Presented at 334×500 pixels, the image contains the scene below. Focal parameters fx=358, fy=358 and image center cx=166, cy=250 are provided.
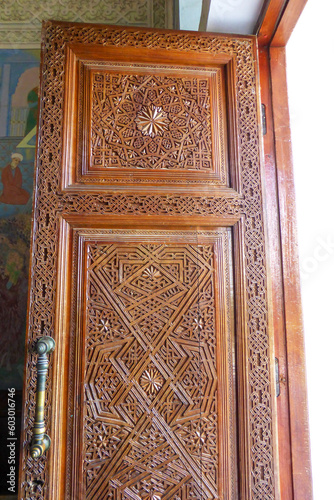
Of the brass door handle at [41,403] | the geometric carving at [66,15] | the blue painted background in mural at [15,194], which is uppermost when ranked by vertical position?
the geometric carving at [66,15]

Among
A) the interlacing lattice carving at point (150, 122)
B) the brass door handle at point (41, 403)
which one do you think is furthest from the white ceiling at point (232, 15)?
the brass door handle at point (41, 403)

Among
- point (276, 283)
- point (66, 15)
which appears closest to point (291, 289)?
point (276, 283)

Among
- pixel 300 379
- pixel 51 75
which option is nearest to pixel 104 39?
pixel 51 75

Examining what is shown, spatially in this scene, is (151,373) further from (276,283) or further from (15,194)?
(15,194)

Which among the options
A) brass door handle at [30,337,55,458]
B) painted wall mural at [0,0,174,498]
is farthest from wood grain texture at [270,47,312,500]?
painted wall mural at [0,0,174,498]

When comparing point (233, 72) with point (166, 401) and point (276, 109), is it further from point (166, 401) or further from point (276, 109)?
point (166, 401)

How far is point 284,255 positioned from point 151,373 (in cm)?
68

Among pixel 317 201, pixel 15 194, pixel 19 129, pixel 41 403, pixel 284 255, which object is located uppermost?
pixel 19 129

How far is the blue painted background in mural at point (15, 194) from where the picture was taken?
6.37 ft

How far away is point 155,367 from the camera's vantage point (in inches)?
47.0

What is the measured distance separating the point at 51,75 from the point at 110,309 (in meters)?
0.88

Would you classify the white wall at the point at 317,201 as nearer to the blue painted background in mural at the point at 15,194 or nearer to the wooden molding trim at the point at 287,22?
the wooden molding trim at the point at 287,22

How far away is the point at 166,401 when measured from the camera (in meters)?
1.18

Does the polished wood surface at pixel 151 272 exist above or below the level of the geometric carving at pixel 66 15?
below
